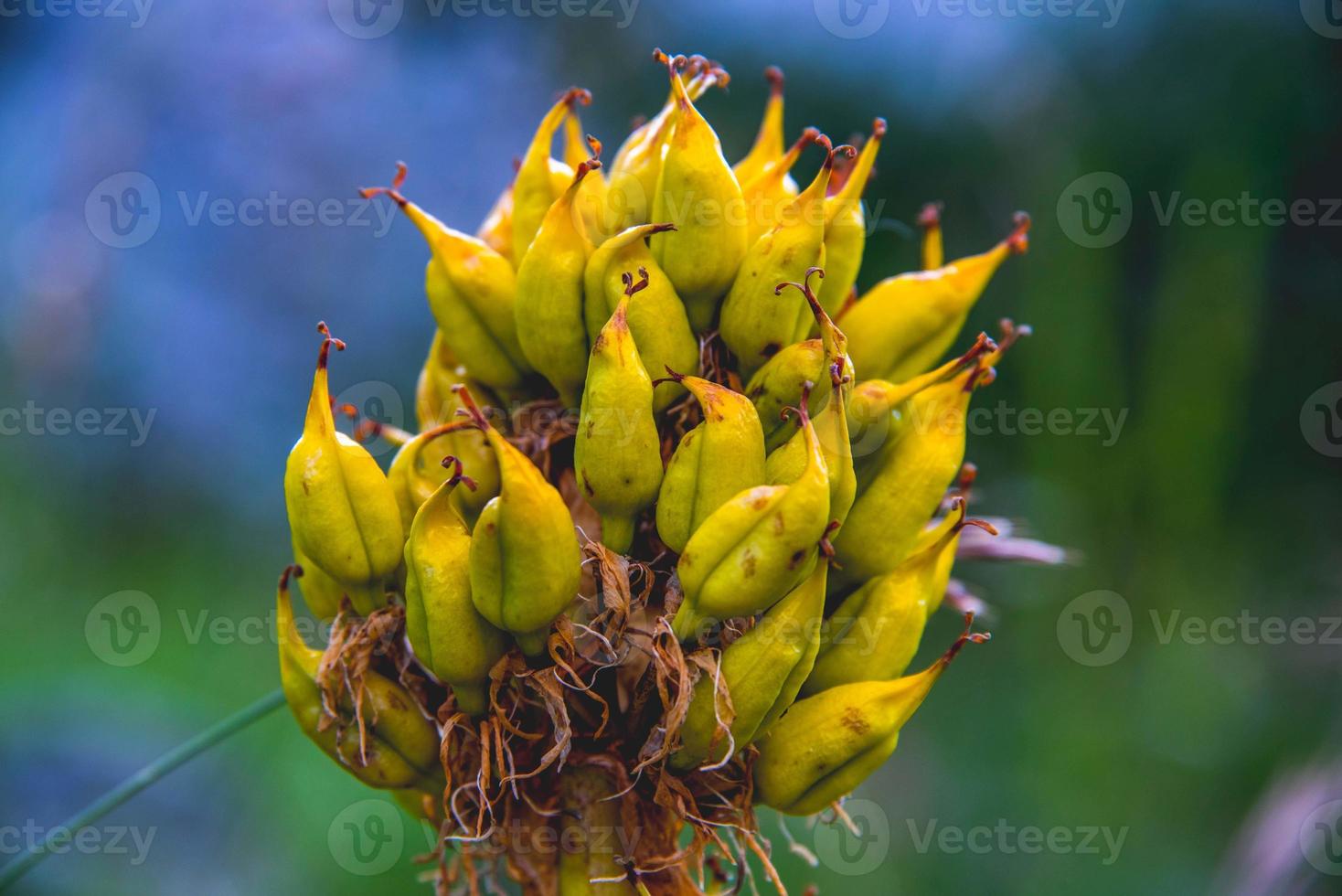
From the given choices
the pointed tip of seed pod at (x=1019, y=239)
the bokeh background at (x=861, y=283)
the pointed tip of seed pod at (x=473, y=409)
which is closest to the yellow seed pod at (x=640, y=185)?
the pointed tip of seed pod at (x=473, y=409)

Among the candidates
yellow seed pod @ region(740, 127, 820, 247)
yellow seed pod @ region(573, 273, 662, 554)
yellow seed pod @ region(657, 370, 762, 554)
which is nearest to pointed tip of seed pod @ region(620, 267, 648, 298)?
yellow seed pod @ region(573, 273, 662, 554)

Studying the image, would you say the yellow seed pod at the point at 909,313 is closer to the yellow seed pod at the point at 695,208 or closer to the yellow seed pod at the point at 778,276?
the yellow seed pod at the point at 778,276

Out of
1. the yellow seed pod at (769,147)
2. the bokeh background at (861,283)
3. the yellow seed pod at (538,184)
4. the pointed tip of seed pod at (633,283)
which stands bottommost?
the bokeh background at (861,283)

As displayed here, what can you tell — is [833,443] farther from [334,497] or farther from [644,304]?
[334,497]

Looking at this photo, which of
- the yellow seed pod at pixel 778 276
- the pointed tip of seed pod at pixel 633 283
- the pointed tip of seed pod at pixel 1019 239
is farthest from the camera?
the pointed tip of seed pod at pixel 1019 239

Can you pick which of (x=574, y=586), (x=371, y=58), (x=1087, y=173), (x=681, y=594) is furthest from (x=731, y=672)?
(x=371, y=58)

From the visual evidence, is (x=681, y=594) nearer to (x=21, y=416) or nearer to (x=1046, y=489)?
(x=1046, y=489)

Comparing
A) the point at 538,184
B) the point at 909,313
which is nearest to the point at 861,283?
the point at 909,313

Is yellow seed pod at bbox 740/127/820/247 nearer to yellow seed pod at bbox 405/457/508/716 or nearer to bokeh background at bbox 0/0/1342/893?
yellow seed pod at bbox 405/457/508/716

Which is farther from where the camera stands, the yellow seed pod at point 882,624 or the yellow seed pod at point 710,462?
the yellow seed pod at point 882,624
